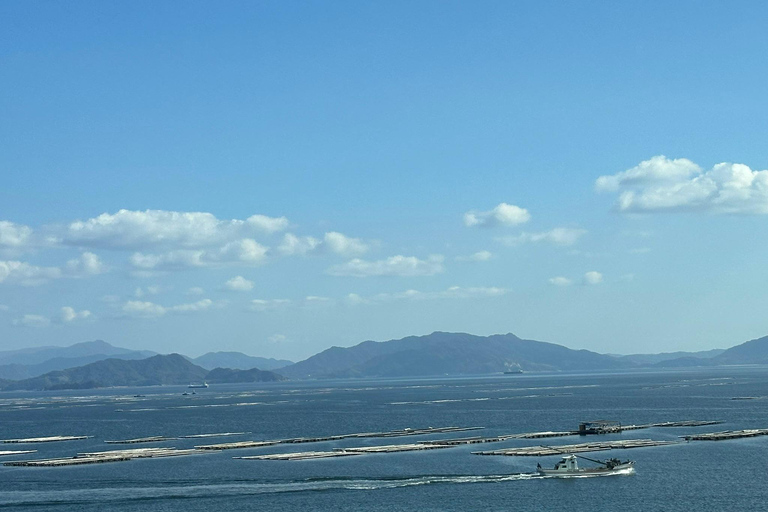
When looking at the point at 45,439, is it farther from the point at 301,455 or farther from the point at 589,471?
the point at 589,471

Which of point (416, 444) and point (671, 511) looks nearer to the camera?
point (671, 511)

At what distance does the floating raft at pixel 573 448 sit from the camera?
122812 millimetres

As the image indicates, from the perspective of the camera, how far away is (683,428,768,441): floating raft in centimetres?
13715

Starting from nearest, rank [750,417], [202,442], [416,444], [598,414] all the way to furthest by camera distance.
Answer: [416,444] < [202,442] < [750,417] < [598,414]

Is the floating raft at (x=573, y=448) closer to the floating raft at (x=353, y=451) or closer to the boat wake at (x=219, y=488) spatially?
the floating raft at (x=353, y=451)

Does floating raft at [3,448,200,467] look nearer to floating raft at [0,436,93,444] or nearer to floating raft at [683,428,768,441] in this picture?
floating raft at [0,436,93,444]

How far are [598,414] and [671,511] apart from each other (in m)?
117

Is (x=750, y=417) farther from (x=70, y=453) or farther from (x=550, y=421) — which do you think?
(x=70, y=453)

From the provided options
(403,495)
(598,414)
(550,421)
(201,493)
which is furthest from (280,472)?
(598,414)

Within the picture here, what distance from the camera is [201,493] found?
97.6m

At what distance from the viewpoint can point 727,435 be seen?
140 m

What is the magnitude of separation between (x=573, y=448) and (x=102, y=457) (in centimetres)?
6471

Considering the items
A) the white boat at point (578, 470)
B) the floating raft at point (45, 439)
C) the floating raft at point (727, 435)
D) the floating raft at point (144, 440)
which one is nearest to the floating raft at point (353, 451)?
the white boat at point (578, 470)

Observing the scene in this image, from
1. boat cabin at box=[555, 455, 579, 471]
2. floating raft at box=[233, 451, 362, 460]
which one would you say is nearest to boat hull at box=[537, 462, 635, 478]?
boat cabin at box=[555, 455, 579, 471]
